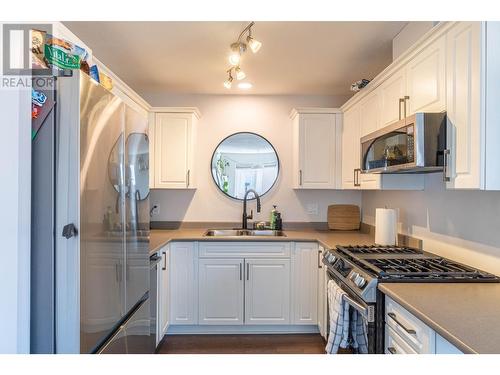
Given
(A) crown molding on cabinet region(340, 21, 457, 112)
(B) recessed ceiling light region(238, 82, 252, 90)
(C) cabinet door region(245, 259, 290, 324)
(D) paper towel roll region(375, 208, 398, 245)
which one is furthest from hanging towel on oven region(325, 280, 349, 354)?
(B) recessed ceiling light region(238, 82, 252, 90)

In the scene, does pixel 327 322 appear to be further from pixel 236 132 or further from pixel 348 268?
pixel 236 132

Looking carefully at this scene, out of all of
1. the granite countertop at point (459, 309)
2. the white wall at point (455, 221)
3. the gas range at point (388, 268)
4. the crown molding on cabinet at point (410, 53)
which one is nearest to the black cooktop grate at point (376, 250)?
the gas range at point (388, 268)

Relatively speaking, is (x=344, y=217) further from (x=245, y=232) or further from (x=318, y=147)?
(x=245, y=232)

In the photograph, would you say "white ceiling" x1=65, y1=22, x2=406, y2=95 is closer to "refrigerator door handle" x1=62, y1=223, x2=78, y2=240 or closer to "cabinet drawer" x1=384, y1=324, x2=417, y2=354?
"refrigerator door handle" x1=62, y1=223, x2=78, y2=240

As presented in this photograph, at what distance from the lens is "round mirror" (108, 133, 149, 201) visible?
1476mm

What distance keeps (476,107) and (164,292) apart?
245 cm

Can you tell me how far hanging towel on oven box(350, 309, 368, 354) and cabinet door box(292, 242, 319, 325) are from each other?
1.01 m

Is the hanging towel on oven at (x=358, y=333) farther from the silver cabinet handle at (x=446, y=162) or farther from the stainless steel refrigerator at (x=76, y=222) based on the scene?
the stainless steel refrigerator at (x=76, y=222)

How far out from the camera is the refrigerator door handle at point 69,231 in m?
1.16

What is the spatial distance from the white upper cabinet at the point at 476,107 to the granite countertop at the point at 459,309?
0.46 m

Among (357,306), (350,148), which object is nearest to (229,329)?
(357,306)

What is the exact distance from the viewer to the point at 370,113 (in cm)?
248

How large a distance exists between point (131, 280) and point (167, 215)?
1.90 metres

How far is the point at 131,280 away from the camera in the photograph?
66.0 inches
